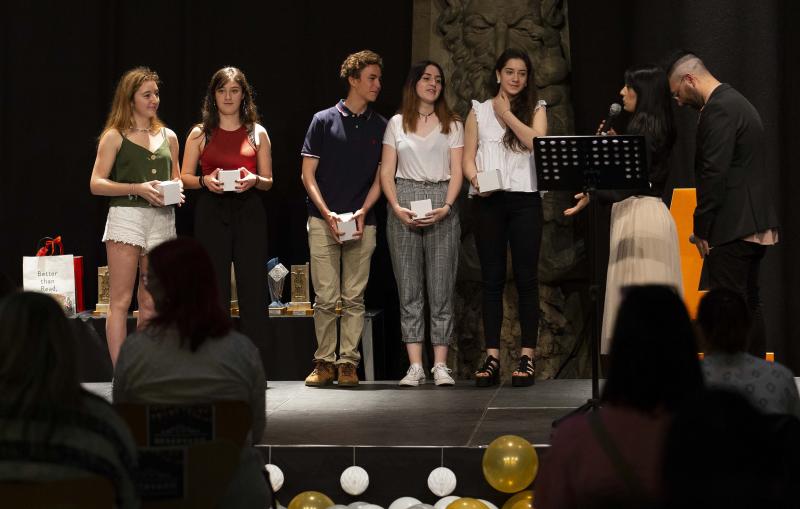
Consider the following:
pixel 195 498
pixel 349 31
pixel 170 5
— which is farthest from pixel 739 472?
pixel 170 5

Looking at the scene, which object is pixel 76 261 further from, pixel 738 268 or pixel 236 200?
pixel 738 268

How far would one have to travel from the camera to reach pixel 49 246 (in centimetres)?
688

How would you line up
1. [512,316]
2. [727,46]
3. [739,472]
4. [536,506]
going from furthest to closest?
[512,316], [727,46], [536,506], [739,472]

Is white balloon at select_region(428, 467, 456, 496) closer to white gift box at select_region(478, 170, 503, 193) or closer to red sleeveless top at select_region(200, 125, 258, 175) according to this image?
white gift box at select_region(478, 170, 503, 193)

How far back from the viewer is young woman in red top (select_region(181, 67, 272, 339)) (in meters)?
5.50

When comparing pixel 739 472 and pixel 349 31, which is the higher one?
pixel 349 31

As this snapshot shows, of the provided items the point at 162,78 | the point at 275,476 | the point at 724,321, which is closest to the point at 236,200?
the point at 162,78

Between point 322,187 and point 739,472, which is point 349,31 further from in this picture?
point 739,472

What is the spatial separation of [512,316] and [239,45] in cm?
228

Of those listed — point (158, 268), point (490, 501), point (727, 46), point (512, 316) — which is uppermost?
point (727, 46)

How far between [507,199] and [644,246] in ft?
2.50

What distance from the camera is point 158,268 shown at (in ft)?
9.09

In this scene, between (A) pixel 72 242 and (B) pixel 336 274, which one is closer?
(B) pixel 336 274

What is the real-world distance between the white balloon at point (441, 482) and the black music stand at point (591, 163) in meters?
0.58
